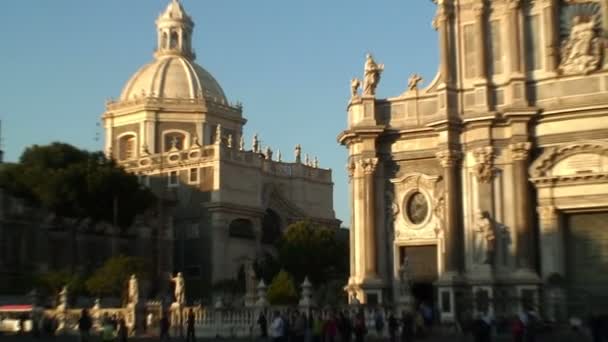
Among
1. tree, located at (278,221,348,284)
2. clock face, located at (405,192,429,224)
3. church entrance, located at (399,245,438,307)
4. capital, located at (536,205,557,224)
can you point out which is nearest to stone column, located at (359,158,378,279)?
church entrance, located at (399,245,438,307)

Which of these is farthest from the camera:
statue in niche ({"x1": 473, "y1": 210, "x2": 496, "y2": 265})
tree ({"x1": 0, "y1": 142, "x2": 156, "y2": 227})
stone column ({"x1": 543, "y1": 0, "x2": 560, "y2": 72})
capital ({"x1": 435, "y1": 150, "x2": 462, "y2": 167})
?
tree ({"x1": 0, "y1": 142, "x2": 156, "y2": 227})

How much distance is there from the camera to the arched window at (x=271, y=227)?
72.6 metres

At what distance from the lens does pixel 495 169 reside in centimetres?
3359

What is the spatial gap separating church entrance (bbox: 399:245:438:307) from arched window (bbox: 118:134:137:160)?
42400 mm

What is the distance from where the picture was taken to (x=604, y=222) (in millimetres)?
32812

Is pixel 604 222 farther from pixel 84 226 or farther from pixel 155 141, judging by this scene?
pixel 155 141

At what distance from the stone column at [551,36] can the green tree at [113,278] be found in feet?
81.4

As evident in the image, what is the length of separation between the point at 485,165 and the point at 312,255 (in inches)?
1109

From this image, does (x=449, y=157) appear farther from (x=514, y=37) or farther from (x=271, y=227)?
(x=271, y=227)

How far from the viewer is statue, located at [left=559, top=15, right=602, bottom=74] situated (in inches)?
1281

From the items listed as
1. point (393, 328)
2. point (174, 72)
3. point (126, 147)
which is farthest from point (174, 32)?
point (393, 328)

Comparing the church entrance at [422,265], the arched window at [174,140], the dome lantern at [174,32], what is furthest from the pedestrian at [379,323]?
the dome lantern at [174,32]

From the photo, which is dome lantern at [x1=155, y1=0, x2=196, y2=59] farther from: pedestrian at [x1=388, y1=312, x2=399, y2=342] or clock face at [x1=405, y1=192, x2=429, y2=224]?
pedestrian at [x1=388, y1=312, x2=399, y2=342]

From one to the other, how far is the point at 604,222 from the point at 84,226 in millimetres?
37549
